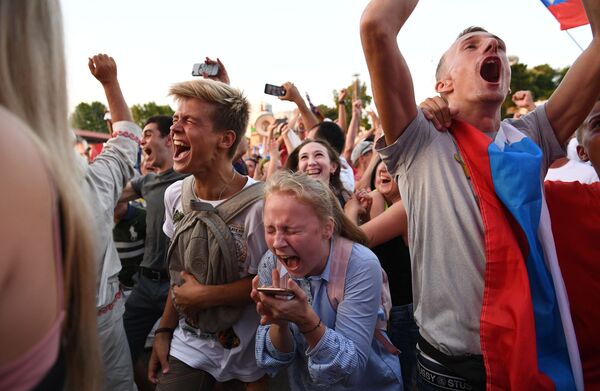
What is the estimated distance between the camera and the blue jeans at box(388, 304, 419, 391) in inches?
118

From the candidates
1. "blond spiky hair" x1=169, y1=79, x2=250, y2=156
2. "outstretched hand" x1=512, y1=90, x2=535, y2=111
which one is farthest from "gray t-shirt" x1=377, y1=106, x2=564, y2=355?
"outstretched hand" x1=512, y1=90, x2=535, y2=111

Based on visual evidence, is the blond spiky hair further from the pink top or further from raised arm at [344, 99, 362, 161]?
raised arm at [344, 99, 362, 161]

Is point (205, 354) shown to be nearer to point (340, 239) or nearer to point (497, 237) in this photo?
point (340, 239)

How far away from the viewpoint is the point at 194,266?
235cm

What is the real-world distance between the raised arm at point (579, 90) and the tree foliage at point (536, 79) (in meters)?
32.4

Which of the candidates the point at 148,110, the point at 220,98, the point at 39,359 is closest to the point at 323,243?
the point at 220,98

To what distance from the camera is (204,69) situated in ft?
10.6

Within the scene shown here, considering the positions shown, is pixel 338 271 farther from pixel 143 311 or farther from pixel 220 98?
pixel 143 311

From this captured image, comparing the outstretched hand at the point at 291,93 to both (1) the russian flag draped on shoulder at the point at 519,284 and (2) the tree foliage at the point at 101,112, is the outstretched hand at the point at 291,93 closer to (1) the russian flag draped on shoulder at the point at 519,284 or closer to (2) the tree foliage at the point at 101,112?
(1) the russian flag draped on shoulder at the point at 519,284

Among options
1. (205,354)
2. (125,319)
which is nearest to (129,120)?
(205,354)

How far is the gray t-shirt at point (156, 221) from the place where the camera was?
3.39 metres

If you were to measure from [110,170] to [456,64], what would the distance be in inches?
69.6

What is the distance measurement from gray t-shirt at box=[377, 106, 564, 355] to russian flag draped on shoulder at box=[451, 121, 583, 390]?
0.06m

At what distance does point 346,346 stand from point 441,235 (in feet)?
1.95
